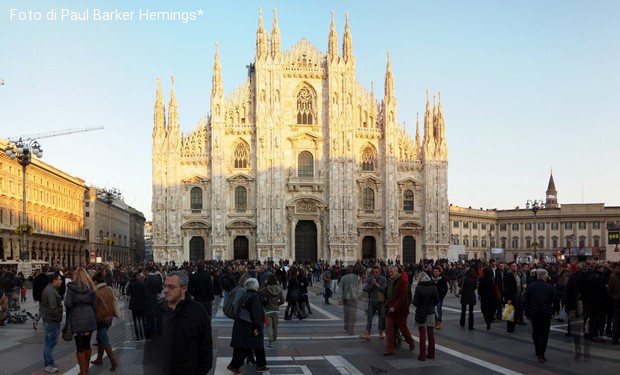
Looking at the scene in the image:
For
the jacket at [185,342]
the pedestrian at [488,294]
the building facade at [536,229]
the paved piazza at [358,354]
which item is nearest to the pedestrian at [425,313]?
the paved piazza at [358,354]

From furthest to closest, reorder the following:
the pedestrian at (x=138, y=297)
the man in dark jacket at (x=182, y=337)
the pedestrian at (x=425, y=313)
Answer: the pedestrian at (x=138, y=297) < the pedestrian at (x=425, y=313) < the man in dark jacket at (x=182, y=337)

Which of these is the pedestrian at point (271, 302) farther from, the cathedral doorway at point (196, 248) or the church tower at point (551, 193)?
the church tower at point (551, 193)

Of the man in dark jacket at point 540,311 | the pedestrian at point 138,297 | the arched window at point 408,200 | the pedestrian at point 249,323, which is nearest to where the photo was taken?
the pedestrian at point 249,323

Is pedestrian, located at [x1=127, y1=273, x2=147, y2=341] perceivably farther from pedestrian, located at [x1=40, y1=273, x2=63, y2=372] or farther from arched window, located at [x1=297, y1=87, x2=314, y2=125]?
arched window, located at [x1=297, y1=87, x2=314, y2=125]

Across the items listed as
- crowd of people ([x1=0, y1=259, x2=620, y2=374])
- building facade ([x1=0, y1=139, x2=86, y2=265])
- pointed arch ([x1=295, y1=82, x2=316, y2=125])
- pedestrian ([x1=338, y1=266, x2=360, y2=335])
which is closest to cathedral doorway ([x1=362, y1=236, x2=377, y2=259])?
pointed arch ([x1=295, y1=82, x2=316, y2=125])

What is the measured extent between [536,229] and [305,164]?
5263cm

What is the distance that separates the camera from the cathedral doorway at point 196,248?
5556 cm

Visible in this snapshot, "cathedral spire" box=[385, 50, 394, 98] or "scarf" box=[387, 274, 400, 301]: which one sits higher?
"cathedral spire" box=[385, 50, 394, 98]

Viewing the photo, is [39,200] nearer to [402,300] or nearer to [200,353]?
[402,300]

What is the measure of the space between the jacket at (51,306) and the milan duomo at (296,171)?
1679 inches

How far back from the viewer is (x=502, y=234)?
99438mm

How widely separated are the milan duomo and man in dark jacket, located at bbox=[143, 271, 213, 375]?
48465 mm

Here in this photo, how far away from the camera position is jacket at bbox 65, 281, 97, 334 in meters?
10.0

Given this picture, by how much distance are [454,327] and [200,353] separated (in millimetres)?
13062
